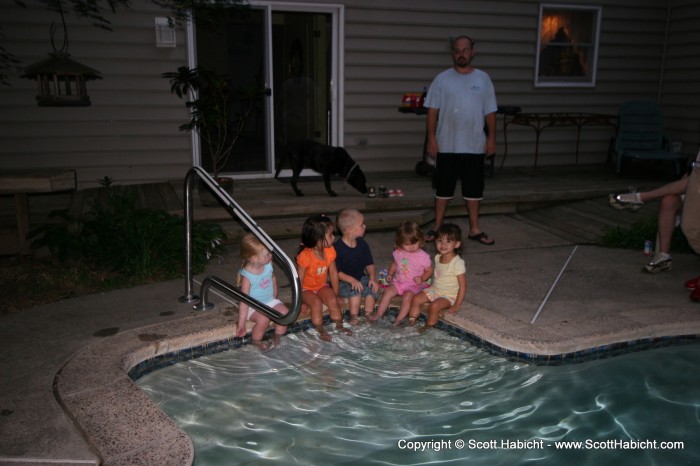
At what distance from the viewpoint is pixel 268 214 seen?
21.4 ft

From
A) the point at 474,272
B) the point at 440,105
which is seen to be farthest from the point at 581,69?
the point at 474,272

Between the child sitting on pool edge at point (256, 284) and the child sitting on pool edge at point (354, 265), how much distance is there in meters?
0.55

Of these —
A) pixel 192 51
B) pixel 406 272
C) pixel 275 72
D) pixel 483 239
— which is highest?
pixel 192 51

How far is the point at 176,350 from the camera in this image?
3941mm

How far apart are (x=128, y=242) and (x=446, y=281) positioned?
267cm

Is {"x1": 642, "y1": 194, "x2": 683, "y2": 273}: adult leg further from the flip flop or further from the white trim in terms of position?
the white trim

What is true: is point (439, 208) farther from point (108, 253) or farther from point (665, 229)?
point (108, 253)

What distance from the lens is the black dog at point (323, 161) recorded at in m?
6.92

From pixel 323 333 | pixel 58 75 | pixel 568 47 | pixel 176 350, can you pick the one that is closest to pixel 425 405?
pixel 323 333

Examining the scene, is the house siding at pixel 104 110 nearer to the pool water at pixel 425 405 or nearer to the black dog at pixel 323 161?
the black dog at pixel 323 161

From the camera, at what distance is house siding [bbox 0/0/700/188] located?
7277 millimetres

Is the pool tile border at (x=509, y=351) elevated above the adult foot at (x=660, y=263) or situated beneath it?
situated beneath

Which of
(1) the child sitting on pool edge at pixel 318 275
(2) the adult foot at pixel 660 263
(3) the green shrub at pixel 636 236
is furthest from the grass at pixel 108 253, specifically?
(3) the green shrub at pixel 636 236

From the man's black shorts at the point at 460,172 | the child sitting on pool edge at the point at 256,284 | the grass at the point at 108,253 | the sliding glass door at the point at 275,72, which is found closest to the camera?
the child sitting on pool edge at the point at 256,284
